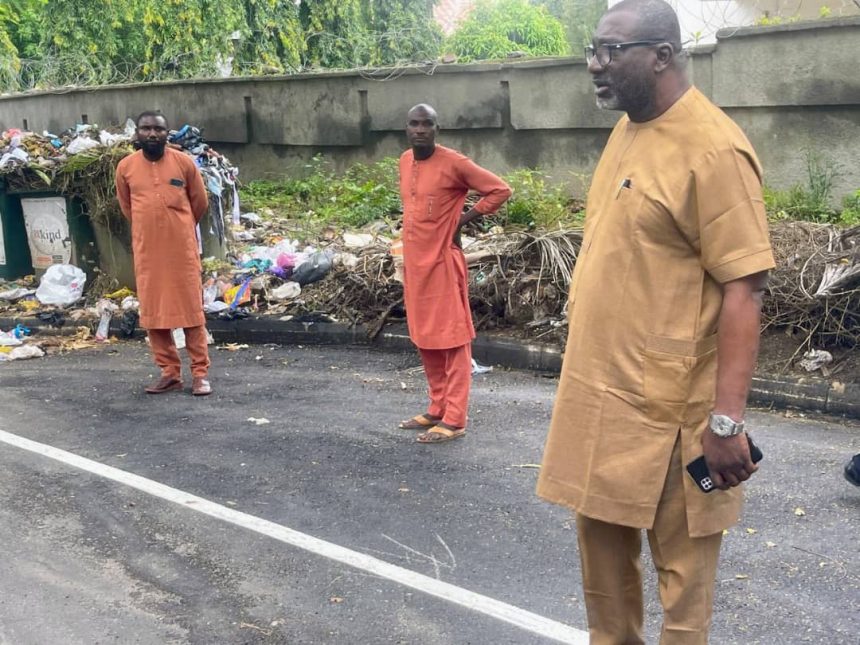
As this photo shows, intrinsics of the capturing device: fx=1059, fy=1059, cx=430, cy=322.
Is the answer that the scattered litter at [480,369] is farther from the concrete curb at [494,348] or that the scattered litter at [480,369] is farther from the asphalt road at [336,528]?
the asphalt road at [336,528]

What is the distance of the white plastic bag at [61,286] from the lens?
10.7 meters

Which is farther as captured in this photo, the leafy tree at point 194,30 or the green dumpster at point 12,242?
the leafy tree at point 194,30

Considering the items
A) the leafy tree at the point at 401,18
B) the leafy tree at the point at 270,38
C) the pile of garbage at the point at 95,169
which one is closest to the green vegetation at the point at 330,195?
the pile of garbage at the point at 95,169

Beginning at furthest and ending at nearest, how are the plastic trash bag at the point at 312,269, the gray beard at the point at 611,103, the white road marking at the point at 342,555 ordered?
the plastic trash bag at the point at 312,269, the white road marking at the point at 342,555, the gray beard at the point at 611,103

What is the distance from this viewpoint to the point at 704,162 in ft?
8.45

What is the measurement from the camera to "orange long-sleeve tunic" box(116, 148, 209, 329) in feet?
24.5

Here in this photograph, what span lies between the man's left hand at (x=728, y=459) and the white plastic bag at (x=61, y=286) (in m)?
9.11

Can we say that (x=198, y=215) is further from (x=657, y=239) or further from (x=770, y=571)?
(x=657, y=239)

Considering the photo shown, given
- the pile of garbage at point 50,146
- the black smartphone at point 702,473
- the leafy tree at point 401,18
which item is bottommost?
the black smartphone at point 702,473

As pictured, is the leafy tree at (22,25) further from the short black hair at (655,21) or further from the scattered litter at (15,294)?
the short black hair at (655,21)

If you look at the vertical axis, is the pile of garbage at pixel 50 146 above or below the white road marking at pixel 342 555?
above

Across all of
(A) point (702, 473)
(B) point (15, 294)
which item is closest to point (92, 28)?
(B) point (15, 294)

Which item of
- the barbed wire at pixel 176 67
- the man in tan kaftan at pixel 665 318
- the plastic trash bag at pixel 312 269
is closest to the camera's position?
the man in tan kaftan at pixel 665 318

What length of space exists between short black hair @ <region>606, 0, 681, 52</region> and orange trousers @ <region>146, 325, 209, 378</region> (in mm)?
5480
